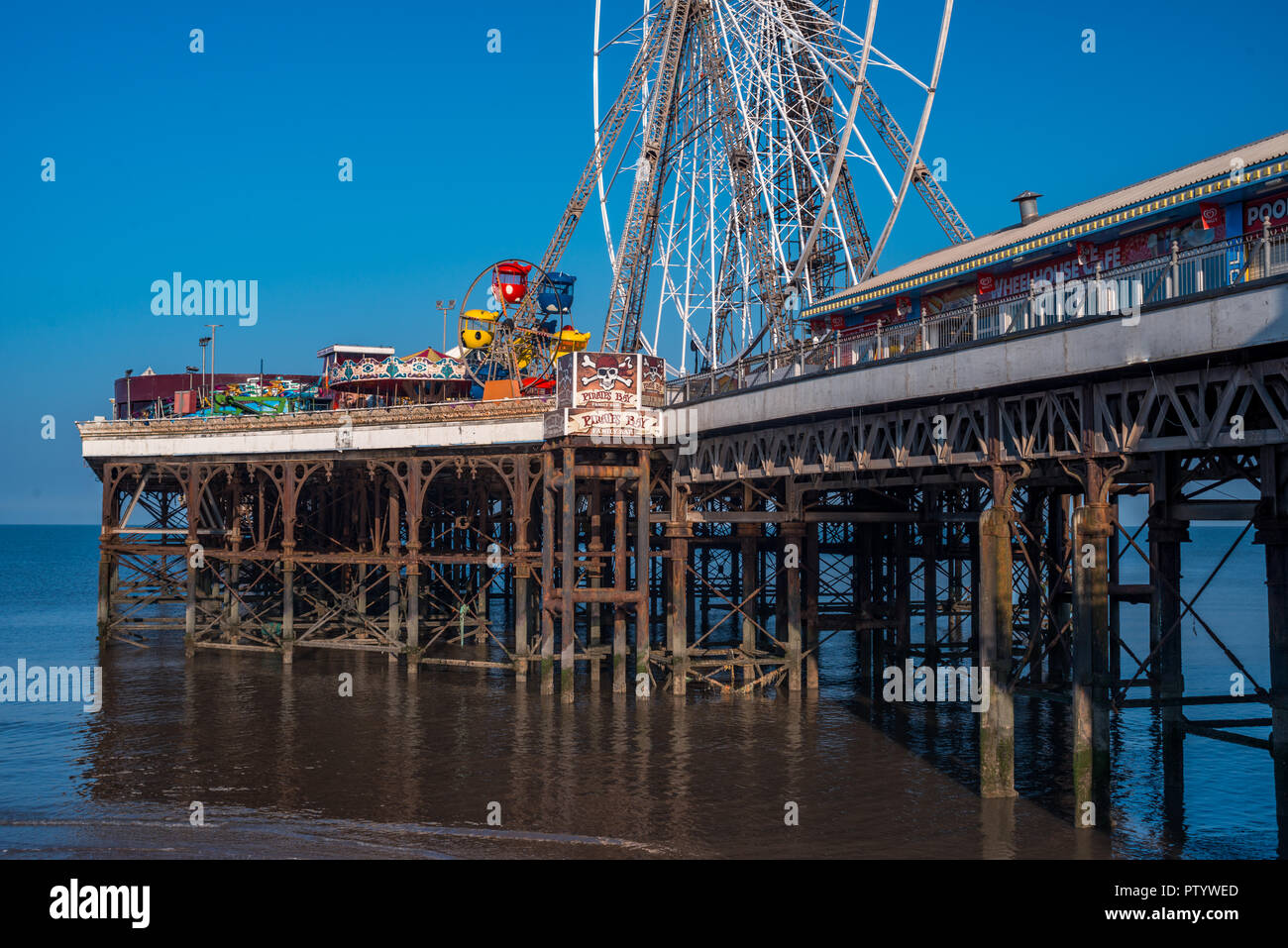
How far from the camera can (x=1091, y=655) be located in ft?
63.3

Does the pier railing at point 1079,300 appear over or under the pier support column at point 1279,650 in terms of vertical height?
over

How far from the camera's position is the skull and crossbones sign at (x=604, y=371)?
112ft

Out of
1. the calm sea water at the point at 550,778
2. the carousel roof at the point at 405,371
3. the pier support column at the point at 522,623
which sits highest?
the carousel roof at the point at 405,371

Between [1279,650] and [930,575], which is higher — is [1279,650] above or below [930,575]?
below

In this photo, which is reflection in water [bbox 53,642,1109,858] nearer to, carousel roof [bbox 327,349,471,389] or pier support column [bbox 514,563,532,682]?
pier support column [bbox 514,563,532,682]

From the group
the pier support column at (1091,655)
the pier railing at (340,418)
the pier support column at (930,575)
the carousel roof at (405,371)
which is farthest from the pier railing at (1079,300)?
the carousel roof at (405,371)

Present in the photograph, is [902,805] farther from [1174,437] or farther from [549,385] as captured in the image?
[549,385]

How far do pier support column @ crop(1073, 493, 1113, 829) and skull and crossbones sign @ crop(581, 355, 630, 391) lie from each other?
674 inches

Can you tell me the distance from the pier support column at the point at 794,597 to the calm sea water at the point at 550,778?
1.08 meters

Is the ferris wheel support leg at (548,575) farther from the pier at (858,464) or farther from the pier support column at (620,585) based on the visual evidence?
the pier support column at (620,585)

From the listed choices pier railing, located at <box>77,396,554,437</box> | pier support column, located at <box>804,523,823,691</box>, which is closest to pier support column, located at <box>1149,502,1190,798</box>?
pier support column, located at <box>804,523,823,691</box>

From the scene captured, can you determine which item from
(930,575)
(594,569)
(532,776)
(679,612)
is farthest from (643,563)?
(532,776)

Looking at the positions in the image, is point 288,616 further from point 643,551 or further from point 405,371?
point 643,551

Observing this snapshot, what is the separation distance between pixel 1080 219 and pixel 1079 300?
19.3 feet
